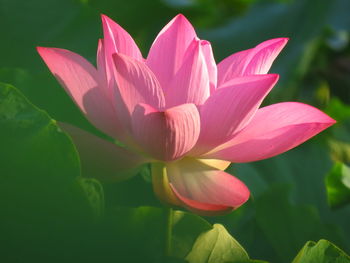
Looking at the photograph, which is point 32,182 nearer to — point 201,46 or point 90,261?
point 90,261

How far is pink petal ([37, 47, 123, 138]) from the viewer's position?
1.92 ft

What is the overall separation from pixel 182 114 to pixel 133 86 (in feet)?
0.17

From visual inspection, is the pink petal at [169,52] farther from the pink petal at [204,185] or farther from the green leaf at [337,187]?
the green leaf at [337,187]

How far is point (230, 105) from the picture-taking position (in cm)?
56

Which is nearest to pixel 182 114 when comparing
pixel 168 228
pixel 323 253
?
pixel 168 228

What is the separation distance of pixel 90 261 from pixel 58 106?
0.98ft

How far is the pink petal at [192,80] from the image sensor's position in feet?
1.88

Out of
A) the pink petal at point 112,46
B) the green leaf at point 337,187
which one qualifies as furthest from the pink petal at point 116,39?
the green leaf at point 337,187

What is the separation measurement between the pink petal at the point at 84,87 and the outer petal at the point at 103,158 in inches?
0.6

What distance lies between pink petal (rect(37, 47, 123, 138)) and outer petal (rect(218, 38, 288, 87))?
13cm

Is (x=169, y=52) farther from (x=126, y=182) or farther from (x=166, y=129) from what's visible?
(x=126, y=182)

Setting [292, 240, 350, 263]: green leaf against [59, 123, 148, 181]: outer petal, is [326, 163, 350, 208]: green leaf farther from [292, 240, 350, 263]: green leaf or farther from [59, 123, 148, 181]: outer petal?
[59, 123, 148, 181]: outer petal

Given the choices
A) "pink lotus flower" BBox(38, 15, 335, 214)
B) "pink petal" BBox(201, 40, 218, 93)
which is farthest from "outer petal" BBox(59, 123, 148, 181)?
"pink petal" BBox(201, 40, 218, 93)

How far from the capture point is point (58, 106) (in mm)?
797
